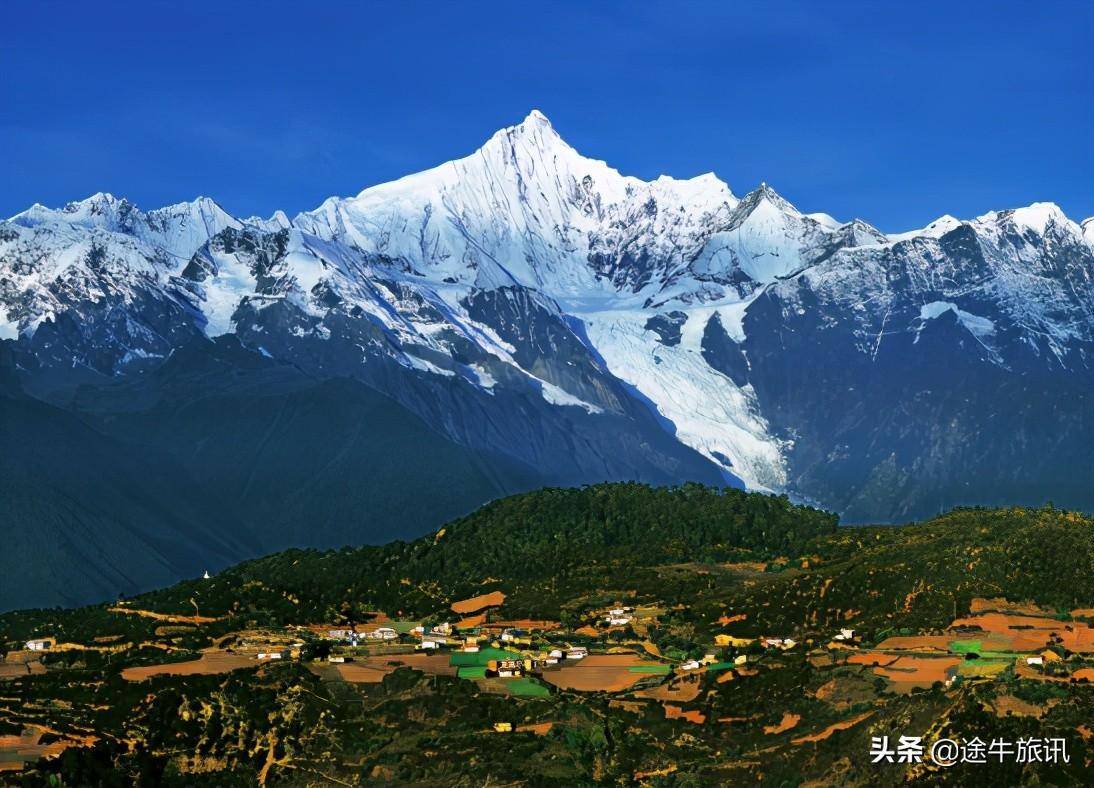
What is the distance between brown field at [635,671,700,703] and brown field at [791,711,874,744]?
1451cm

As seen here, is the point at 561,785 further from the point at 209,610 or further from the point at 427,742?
the point at 209,610

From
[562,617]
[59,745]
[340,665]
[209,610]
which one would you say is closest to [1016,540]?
[562,617]

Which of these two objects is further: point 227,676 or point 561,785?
point 227,676

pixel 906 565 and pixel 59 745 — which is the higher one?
pixel 906 565

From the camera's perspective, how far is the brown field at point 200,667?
145 meters

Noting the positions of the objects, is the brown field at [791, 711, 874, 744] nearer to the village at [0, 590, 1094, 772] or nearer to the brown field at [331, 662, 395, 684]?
the village at [0, 590, 1094, 772]

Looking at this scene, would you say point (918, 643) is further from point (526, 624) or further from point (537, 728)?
Result: point (526, 624)

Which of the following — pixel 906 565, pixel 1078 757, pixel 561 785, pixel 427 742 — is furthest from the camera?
pixel 906 565

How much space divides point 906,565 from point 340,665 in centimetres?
4356

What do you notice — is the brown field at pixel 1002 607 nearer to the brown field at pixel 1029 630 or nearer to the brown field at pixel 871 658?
the brown field at pixel 1029 630

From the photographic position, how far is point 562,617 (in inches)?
6885

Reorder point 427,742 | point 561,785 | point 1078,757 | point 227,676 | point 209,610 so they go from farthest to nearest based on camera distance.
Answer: point 209,610 → point 227,676 → point 427,742 → point 561,785 → point 1078,757

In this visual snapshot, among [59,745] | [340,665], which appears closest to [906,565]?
[340,665]

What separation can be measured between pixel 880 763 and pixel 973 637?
3440cm
